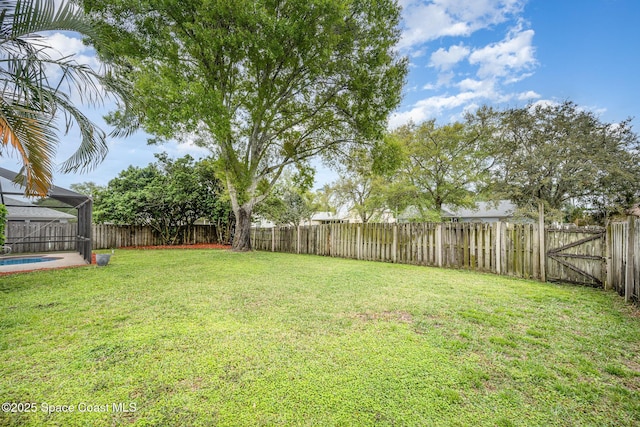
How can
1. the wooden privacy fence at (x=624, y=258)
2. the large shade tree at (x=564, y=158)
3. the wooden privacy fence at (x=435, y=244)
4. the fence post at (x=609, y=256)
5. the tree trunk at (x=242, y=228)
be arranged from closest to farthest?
the wooden privacy fence at (x=624, y=258) < the fence post at (x=609, y=256) < the wooden privacy fence at (x=435, y=244) < the tree trunk at (x=242, y=228) < the large shade tree at (x=564, y=158)

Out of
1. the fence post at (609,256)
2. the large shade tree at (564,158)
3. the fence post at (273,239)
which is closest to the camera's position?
the fence post at (609,256)

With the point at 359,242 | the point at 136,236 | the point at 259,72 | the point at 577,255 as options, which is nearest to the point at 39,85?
the point at 259,72

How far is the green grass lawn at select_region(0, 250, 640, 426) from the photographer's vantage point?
1905 mm

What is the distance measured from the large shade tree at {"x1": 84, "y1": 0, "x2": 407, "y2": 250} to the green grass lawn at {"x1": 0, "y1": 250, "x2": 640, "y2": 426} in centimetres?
603

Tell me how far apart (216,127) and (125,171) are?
10.5 meters

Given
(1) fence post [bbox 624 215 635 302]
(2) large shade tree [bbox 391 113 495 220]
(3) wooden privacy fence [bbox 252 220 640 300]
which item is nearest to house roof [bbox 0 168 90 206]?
(3) wooden privacy fence [bbox 252 220 640 300]

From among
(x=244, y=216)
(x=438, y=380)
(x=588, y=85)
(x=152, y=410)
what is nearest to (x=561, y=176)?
(x=588, y=85)

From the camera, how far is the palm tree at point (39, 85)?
13.1 feet

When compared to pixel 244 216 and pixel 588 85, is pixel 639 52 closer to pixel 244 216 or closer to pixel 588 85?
pixel 588 85

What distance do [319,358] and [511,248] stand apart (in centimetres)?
694

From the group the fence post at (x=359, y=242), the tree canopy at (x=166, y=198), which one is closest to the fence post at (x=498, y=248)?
the fence post at (x=359, y=242)

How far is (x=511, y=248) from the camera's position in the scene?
7.27 m

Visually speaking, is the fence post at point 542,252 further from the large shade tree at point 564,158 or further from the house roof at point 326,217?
the house roof at point 326,217

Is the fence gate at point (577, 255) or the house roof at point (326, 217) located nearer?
the fence gate at point (577, 255)
